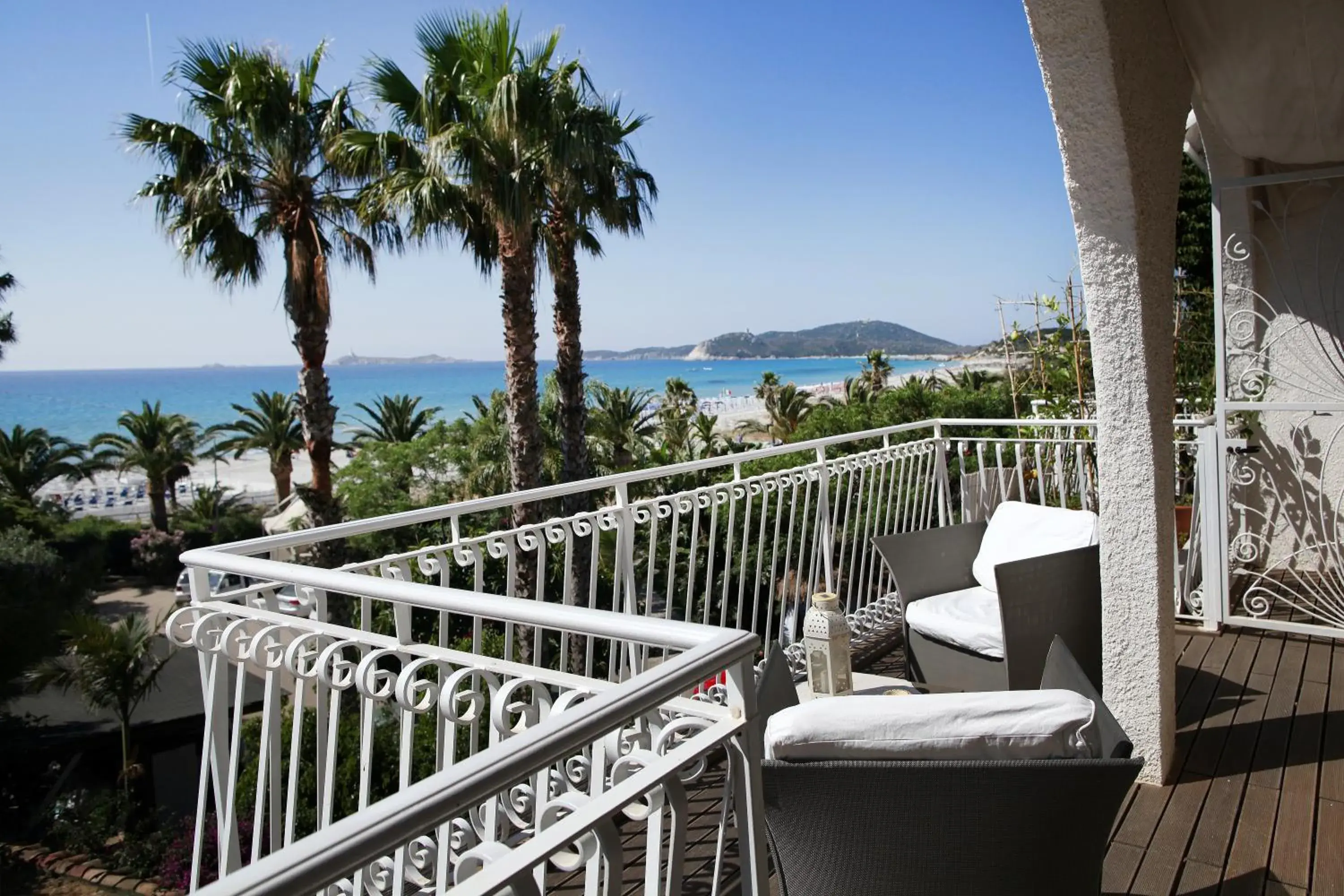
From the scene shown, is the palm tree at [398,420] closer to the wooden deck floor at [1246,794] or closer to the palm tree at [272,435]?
the palm tree at [272,435]

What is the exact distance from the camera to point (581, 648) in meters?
13.0

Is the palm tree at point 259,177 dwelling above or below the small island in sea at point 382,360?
below

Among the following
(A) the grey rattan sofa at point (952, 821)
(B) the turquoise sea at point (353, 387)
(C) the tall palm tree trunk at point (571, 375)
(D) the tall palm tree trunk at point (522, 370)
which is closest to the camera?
(A) the grey rattan sofa at point (952, 821)

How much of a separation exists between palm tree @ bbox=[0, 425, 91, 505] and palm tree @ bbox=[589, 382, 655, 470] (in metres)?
19.4

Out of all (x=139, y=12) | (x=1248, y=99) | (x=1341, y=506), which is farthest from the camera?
(x=139, y=12)

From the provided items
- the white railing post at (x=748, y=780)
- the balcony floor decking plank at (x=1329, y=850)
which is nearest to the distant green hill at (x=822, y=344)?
the balcony floor decking plank at (x=1329, y=850)

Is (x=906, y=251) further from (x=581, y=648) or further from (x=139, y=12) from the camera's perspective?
(x=139, y=12)

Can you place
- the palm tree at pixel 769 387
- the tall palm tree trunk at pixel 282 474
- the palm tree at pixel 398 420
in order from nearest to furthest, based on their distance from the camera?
1. the palm tree at pixel 769 387
2. the palm tree at pixel 398 420
3. the tall palm tree trunk at pixel 282 474

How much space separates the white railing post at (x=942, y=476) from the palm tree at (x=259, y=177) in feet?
33.2

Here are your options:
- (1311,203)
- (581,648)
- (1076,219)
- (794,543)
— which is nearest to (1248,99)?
(1076,219)

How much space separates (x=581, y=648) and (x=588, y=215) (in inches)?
260

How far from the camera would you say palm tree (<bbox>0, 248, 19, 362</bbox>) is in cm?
2092

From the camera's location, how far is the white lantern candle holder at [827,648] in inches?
109

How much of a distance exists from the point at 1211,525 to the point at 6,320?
85.8 ft
